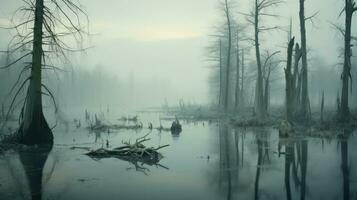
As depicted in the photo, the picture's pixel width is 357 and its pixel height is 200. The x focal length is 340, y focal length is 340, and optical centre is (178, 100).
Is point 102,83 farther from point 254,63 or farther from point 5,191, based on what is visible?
point 5,191

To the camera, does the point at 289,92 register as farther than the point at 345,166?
Yes

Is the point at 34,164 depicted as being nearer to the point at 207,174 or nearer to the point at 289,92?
the point at 207,174

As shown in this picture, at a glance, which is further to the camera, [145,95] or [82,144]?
[145,95]

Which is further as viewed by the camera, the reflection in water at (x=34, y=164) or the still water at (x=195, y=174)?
the reflection in water at (x=34, y=164)

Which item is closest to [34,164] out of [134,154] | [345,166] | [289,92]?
[134,154]

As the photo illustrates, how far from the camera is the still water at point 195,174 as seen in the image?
8.27 metres

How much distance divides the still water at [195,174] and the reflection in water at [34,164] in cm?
1

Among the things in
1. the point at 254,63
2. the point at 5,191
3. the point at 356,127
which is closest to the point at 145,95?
the point at 254,63

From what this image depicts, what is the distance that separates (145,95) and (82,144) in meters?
166

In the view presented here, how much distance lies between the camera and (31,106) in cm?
1599

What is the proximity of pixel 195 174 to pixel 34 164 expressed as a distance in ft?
19.2

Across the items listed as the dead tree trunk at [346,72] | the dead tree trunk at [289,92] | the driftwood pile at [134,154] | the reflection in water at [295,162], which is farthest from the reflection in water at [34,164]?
the dead tree trunk at [346,72]

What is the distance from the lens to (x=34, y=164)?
39.5ft

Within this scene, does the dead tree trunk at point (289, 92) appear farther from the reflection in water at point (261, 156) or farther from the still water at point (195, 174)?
the still water at point (195, 174)
